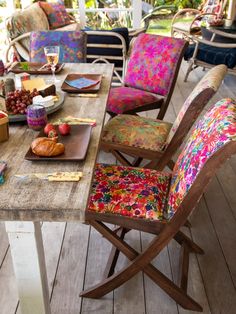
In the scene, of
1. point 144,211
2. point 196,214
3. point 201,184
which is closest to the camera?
point 201,184

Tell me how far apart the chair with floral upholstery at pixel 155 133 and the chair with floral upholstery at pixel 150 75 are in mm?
233

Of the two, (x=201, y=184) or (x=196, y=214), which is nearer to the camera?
(x=201, y=184)

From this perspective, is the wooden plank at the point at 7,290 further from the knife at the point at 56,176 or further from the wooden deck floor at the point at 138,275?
the knife at the point at 56,176

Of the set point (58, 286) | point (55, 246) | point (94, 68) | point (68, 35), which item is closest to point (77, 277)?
point (58, 286)

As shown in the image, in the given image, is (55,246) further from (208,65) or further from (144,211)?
(208,65)

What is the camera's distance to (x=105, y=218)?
1.45 meters

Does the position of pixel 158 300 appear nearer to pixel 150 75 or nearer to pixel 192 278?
pixel 192 278

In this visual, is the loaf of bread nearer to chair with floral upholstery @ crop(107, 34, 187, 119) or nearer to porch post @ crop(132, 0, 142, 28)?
chair with floral upholstery @ crop(107, 34, 187, 119)

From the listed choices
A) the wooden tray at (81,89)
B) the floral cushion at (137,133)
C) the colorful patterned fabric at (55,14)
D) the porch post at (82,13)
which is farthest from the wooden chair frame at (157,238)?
the porch post at (82,13)

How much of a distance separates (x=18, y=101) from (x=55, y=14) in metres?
4.04

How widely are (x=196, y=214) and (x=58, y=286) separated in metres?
0.95

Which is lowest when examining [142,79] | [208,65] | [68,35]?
[208,65]

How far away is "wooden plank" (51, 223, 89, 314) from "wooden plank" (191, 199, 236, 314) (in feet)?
1.98

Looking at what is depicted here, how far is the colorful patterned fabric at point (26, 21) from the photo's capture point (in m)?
3.83
